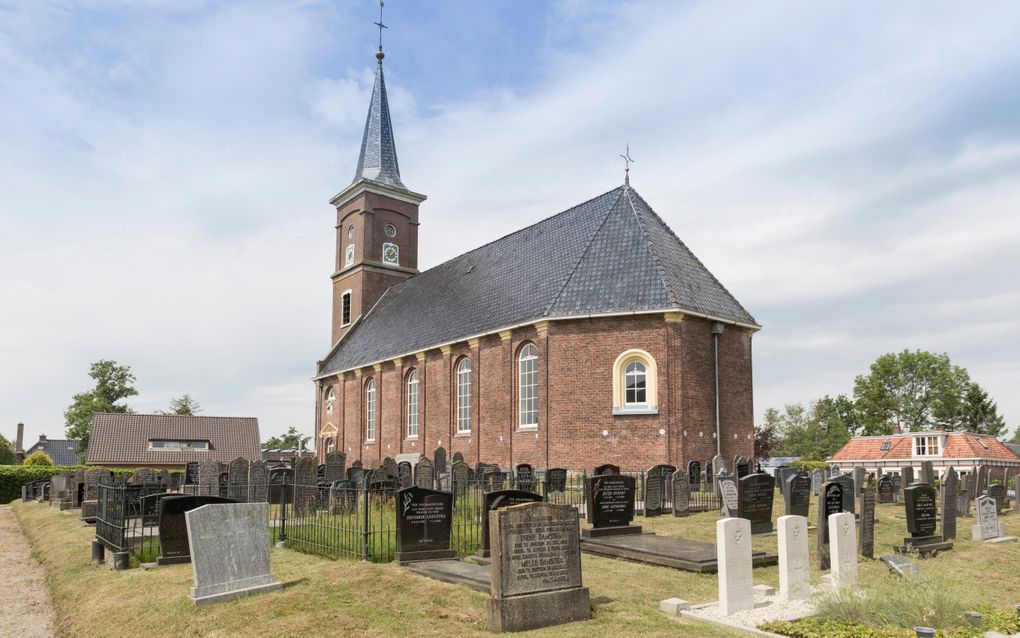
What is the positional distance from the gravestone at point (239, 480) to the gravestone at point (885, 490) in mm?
16028

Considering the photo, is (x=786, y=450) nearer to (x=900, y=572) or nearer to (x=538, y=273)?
(x=538, y=273)

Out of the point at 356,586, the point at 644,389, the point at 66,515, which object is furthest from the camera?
the point at 644,389

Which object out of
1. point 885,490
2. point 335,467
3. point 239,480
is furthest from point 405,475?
point 885,490

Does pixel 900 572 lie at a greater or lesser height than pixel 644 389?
lesser

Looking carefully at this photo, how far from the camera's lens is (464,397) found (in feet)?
106

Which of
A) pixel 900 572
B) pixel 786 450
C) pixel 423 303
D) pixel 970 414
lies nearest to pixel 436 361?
pixel 423 303

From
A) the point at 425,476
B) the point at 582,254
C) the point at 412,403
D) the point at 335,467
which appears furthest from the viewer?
the point at 412,403

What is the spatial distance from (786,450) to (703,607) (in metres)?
70.9

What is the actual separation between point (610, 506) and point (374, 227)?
34.5 meters

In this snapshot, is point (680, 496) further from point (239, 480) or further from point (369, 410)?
point (369, 410)

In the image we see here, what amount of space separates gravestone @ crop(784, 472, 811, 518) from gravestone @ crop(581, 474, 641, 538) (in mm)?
3023

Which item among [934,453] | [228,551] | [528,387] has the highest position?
[528,387]

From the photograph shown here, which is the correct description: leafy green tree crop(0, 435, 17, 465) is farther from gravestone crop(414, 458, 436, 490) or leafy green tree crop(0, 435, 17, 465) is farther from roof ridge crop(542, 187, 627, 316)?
gravestone crop(414, 458, 436, 490)

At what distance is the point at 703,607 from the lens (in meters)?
8.92
